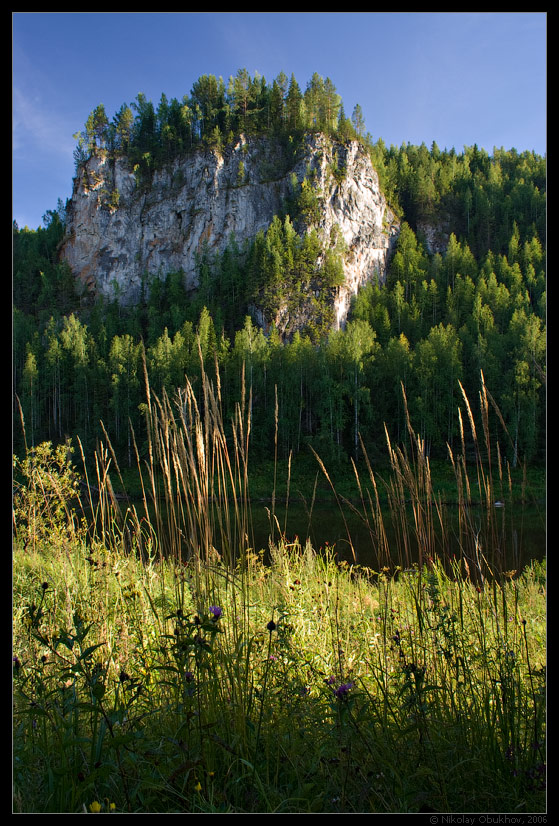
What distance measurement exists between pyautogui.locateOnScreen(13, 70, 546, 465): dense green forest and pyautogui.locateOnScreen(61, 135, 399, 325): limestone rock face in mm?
3165

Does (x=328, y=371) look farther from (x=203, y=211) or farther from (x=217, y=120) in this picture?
(x=217, y=120)

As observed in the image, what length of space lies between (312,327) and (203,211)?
27.8 meters

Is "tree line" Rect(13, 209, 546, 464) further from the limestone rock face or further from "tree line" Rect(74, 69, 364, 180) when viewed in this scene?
"tree line" Rect(74, 69, 364, 180)

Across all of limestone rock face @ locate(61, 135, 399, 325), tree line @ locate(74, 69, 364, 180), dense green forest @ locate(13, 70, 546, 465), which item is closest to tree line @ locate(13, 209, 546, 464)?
dense green forest @ locate(13, 70, 546, 465)

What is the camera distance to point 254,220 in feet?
201

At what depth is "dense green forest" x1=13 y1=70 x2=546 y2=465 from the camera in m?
29.1

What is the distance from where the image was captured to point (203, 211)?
6116 cm

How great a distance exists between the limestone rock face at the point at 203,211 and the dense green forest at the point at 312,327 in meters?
3.16

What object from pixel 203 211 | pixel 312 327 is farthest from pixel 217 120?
pixel 312 327

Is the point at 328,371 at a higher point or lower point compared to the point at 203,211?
lower

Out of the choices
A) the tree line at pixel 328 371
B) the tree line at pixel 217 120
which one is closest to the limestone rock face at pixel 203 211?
the tree line at pixel 217 120

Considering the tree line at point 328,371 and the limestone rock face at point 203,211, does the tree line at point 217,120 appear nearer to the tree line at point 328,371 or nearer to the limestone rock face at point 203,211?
the limestone rock face at point 203,211

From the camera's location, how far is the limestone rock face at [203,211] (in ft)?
195

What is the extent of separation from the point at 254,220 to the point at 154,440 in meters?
66.0
